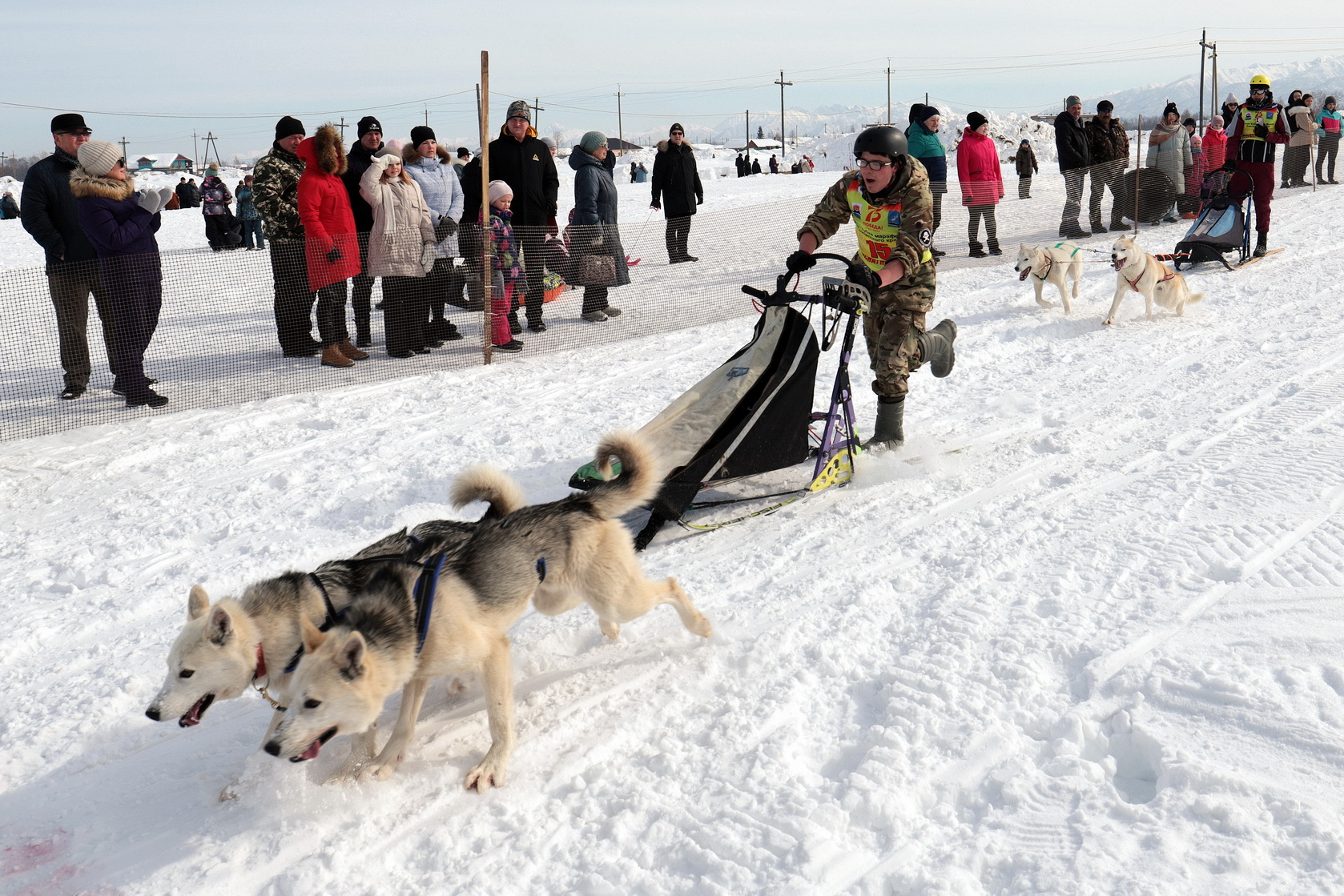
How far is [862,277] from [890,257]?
1.05ft

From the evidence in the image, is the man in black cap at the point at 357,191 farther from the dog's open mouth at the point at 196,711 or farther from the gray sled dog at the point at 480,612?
the dog's open mouth at the point at 196,711

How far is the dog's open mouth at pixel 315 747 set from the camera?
2.32m

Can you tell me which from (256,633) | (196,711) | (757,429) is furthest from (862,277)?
(196,711)

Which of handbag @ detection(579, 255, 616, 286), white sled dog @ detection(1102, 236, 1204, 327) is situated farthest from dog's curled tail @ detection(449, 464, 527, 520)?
white sled dog @ detection(1102, 236, 1204, 327)

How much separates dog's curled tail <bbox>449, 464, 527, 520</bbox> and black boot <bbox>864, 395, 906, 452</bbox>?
2.46 m

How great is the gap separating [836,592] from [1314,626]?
157cm

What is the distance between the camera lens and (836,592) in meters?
3.57

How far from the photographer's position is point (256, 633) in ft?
8.54

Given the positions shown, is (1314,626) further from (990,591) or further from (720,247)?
(720,247)

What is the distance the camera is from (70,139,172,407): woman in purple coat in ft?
19.5

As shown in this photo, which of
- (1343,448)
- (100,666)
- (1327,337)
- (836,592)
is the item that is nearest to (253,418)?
(100,666)

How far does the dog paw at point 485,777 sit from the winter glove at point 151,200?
5170mm

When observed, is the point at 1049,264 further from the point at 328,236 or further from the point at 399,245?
the point at 328,236

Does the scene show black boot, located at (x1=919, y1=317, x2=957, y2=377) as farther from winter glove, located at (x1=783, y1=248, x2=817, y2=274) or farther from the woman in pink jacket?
the woman in pink jacket
